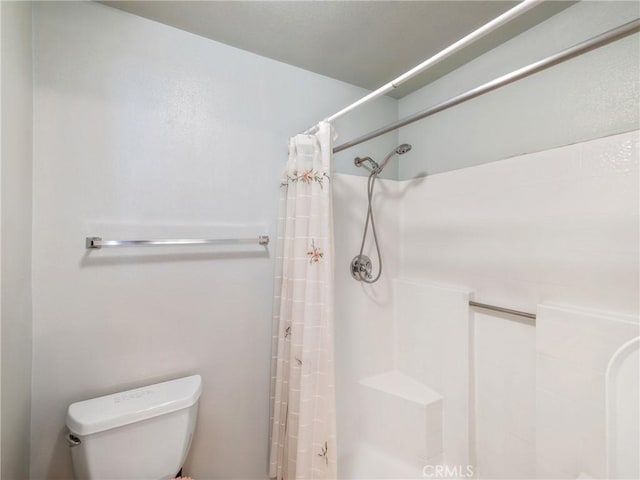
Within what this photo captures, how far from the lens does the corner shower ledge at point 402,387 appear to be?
1663mm

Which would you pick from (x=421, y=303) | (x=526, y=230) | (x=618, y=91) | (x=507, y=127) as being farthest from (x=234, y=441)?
(x=618, y=91)

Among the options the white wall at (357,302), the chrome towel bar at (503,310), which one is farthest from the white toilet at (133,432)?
the chrome towel bar at (503,310)

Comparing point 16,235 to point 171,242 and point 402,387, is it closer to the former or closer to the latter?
point 171,242

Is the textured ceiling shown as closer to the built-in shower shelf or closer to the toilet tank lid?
the toilet tank lid

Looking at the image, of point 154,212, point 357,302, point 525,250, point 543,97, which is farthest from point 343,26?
point 357,302

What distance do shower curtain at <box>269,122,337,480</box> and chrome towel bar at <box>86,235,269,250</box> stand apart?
15cm

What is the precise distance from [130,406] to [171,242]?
639 millimetres

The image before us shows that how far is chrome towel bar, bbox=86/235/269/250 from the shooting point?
118 centimetres

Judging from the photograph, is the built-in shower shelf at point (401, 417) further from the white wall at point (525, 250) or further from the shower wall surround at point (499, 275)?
the white wall at point (525, 250)

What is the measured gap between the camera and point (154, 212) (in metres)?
1.33

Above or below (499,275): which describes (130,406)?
below

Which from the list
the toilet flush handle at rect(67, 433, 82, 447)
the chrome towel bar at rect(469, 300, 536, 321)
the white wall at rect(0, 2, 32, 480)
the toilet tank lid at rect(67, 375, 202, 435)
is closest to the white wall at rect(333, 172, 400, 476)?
the chrome towel bar at rect(469, 300, 536, 321)

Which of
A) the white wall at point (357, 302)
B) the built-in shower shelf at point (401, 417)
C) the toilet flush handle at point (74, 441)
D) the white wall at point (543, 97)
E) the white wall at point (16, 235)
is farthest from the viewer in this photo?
the white wall at point (357, 302)

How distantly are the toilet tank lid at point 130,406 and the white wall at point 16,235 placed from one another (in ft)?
0.55
